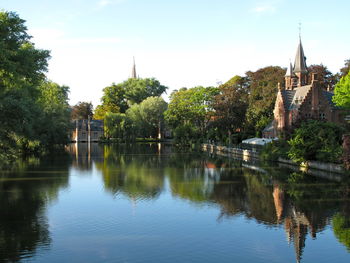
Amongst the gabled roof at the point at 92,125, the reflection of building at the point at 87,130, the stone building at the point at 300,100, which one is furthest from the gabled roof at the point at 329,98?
the gabled roof at the point at 92,125

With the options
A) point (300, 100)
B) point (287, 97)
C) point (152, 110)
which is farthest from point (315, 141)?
point (152, 110)

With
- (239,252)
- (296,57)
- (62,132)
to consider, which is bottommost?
(239,252)

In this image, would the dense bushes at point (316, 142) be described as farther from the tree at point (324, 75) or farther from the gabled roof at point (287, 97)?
the tree at point (324, 75)

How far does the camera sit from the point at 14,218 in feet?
61.8

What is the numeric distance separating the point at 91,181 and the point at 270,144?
2184 cm

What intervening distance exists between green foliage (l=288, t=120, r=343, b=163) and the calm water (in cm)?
418

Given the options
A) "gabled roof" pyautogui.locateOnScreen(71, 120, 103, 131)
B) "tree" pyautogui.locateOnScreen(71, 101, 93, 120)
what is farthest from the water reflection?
"tree" pyautogui.locateOnScreen(71, 101, 93, 120)

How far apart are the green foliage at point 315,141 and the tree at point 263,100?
2674cm

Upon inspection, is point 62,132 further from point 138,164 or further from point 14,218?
point 14,218

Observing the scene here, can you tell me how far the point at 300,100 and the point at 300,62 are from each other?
8.38m

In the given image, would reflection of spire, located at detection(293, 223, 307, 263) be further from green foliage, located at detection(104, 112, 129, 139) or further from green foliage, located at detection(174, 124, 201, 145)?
green foliage, located at detection(104, 112, 129, 139)

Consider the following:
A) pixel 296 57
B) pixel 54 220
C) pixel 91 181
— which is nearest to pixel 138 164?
pixel 91 181

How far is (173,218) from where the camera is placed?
1964 cm

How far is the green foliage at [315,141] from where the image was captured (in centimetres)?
3562
